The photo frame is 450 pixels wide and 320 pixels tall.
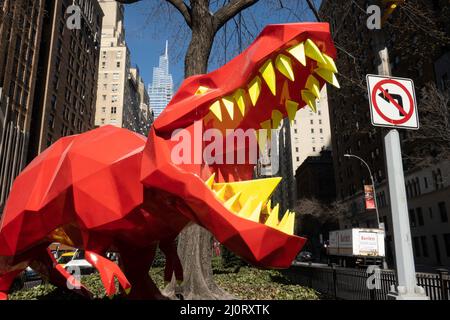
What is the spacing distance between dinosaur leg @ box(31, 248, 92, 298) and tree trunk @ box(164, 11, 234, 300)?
157 cm

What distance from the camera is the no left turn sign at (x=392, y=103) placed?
186 inches

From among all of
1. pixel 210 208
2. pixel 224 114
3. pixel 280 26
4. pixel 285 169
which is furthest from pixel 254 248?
pixel 285 169

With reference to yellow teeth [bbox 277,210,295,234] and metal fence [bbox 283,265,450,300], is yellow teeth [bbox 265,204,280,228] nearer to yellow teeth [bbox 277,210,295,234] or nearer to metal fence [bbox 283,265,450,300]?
yellow teeth [bbox 277,210,295,234]

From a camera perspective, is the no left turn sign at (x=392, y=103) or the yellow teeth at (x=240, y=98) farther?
the no left turn sign at (x=392, y=103)

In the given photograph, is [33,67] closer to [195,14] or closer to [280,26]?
[195,14]

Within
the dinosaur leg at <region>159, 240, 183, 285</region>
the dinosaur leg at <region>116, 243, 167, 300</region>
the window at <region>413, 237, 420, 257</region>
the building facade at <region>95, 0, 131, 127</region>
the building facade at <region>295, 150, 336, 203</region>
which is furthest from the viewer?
the building facade at <region>95, 0, 131, 127</region>

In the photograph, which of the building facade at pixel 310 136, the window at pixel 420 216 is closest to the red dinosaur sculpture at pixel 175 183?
the window at pixel 420 216

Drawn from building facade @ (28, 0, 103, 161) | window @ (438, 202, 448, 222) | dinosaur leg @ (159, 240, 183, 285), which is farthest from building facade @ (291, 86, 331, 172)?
dinosaur leg @ (159, 240, 183, 285)

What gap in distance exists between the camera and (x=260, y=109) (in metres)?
3.67

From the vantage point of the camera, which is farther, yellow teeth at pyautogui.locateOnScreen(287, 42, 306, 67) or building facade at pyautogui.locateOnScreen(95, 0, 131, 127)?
building facade at pyautogui.locateOnScreen(95, 0, 131, 127)

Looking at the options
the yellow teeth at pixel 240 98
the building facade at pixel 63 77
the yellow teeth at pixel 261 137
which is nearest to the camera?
the yellow teeth at pixel 240 98

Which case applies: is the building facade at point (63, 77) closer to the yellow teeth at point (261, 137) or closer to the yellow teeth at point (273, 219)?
the yellow teeth at point (261, 137)

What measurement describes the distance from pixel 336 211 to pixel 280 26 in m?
47.5

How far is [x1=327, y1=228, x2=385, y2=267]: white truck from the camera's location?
26.2 meters
